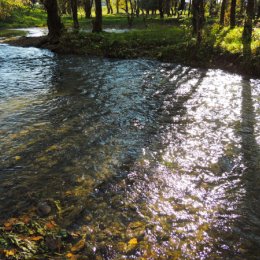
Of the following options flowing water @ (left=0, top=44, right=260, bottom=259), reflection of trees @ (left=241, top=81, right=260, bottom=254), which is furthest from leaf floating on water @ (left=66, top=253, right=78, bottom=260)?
reflection of trees @ (left=241, top=81, right=260, bottom=254)

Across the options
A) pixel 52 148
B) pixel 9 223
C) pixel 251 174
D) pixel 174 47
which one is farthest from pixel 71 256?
pixel 174 47

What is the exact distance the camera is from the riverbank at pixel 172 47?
54.0ft

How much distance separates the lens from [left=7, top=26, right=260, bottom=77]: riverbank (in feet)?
54.0

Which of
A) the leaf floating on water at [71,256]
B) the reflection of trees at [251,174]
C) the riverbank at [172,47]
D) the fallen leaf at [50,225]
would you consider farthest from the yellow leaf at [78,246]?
the riverbank at [172,47]

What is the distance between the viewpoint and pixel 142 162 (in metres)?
7.59

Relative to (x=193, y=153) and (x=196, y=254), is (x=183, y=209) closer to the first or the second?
(x=196, y=254)

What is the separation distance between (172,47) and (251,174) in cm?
1408

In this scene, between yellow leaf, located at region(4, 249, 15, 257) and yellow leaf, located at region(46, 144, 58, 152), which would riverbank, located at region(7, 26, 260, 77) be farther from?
yellow leaf, located at region(4, 249, 15, 257)

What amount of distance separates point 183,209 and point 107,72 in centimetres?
1168

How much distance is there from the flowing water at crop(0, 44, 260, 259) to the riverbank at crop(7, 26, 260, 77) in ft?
8.00

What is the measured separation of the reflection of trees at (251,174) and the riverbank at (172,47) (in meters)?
5.38

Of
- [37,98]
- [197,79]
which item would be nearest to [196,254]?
[37,98]

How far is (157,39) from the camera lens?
22.3 meters

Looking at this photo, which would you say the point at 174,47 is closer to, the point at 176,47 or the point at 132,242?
the point at 176,47
